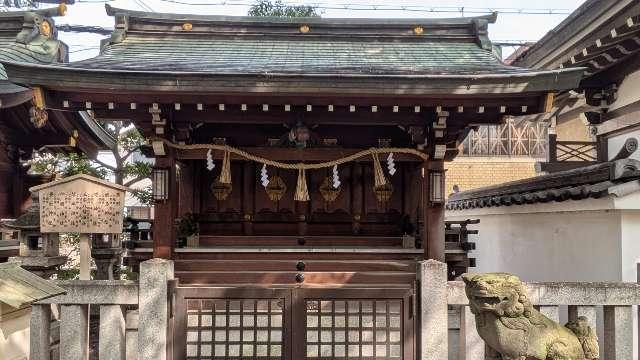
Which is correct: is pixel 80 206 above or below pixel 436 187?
below

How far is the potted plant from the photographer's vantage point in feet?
23.0

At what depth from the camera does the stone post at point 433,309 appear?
18.7 feet

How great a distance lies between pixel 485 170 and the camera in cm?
2133

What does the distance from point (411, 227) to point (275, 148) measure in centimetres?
258

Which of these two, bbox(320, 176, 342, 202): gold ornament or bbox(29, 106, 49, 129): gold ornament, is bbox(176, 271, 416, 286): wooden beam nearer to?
bbox(320, 176, 342, 202): gold ornament

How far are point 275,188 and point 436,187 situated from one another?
257 cm

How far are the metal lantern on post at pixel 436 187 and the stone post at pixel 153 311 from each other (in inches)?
146

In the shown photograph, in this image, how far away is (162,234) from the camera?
245 inches

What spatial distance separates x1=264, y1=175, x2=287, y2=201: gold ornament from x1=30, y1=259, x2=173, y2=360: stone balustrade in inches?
82.2

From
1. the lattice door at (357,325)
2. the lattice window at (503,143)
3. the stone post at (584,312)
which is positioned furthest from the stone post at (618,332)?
the lattice window at (503,143)

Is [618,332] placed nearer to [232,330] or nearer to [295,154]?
[295,154]

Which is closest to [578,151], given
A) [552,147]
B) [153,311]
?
[552,147]

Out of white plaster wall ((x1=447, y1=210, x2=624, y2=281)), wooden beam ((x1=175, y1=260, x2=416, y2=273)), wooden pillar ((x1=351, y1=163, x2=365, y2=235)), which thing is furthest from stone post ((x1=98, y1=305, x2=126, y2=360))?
white plaster wall ((x1=447, y1=210, x2=624, y2=281))

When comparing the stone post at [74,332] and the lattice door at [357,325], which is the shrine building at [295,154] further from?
the stone post at [74,332]
